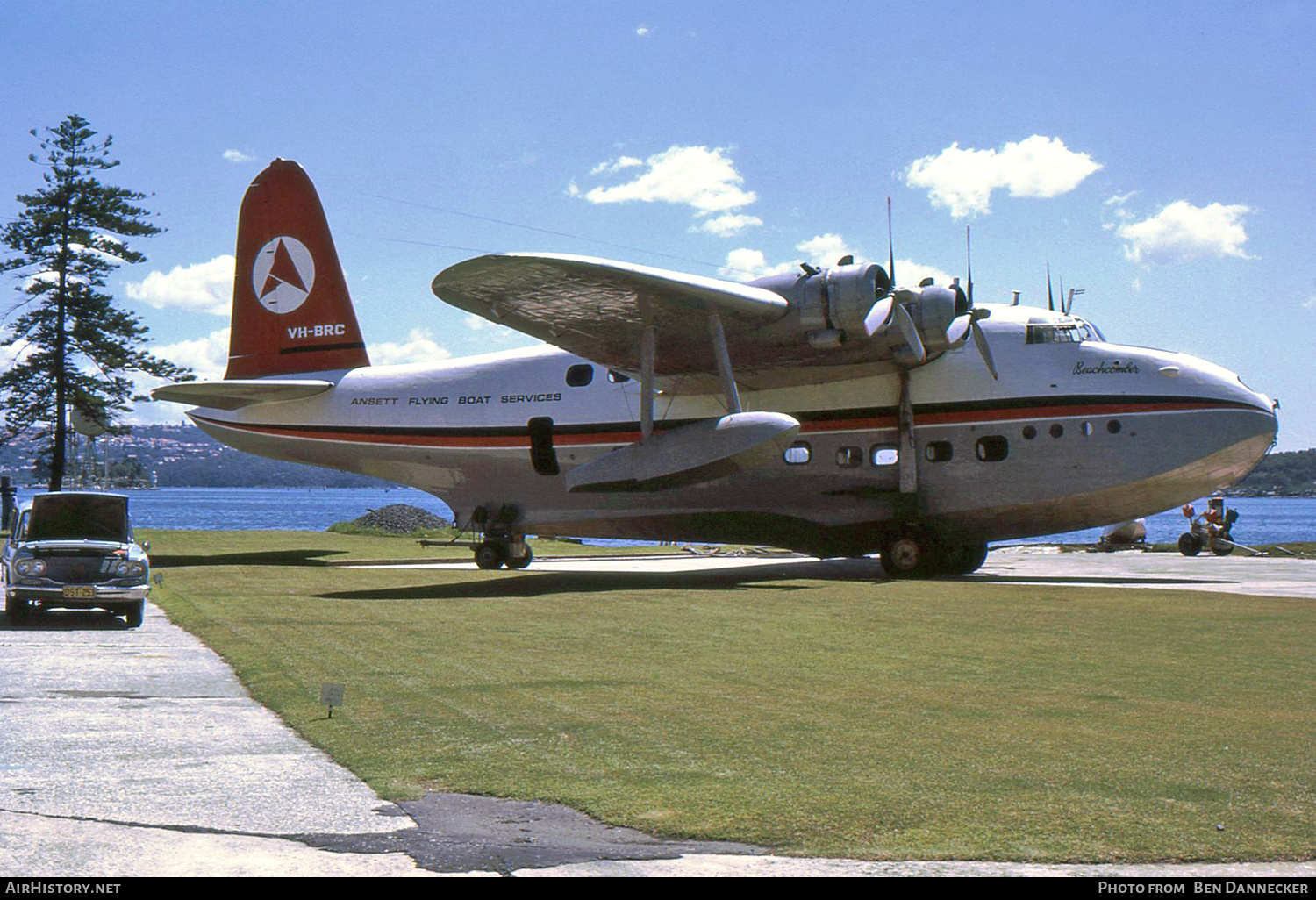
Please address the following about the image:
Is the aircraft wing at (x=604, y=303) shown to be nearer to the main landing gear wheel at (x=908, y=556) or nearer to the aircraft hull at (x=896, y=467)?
the aircraft hull at (x=896, y=467)

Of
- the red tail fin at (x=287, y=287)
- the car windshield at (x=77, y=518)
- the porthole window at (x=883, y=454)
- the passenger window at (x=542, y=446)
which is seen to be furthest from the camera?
the red tail fin at (x=287, y=287)

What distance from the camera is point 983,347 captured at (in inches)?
942

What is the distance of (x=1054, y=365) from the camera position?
23984mm

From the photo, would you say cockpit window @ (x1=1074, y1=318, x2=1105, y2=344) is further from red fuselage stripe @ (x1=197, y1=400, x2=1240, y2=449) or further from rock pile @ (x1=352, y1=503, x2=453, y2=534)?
rock pile @ (x1=352, y1=503, x2=453, y2=534)

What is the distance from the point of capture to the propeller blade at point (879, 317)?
22.2 meters

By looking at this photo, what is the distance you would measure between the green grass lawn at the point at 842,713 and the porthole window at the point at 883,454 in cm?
682

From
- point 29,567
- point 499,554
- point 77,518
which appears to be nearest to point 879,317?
point 499,554

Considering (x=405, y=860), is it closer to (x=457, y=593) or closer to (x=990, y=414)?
(x=457, y=593)

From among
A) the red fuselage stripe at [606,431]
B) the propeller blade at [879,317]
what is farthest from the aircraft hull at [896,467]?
→ the propeller blade at [879,317]

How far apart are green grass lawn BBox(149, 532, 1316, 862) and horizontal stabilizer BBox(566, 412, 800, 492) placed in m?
3.59

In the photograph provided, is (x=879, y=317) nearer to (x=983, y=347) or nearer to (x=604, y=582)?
(x=983, y=347)

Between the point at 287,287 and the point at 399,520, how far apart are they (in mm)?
22344
